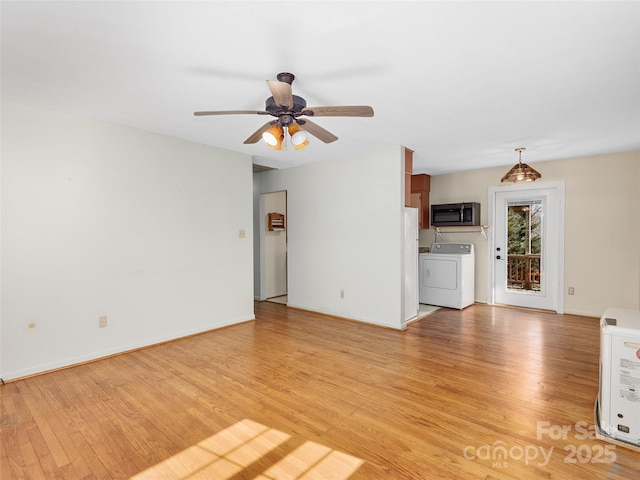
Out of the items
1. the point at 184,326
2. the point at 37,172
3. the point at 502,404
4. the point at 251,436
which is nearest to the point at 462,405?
the point at 502,404

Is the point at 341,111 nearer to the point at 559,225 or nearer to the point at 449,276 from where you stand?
the point at 449,276

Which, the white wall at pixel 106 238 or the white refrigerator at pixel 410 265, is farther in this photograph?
the white refrigerator at pixel 410 265

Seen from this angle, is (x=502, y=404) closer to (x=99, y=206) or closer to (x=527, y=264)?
(x=527, y=264)

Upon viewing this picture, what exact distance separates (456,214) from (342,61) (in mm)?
4199

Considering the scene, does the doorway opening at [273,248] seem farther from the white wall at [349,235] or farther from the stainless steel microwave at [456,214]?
the stainless steel microwave at [456,214]

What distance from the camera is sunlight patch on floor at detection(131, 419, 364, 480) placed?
1723 mm

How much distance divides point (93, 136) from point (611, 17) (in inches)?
163

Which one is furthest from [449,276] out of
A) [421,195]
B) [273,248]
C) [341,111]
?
[341,111]

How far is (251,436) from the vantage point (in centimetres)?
205

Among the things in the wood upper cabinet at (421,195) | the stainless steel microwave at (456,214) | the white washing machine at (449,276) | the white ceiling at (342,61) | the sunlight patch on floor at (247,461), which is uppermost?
the white ceiling at (342,61)

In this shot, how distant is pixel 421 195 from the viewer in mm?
6059

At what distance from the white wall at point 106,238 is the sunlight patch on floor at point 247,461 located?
2074mm

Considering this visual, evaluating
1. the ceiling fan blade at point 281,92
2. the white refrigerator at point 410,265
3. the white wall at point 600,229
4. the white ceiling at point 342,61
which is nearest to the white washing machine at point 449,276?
the white refrigerator at point 410,265

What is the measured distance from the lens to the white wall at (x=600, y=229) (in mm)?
4438
